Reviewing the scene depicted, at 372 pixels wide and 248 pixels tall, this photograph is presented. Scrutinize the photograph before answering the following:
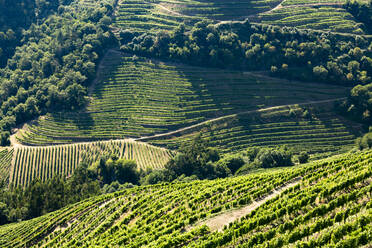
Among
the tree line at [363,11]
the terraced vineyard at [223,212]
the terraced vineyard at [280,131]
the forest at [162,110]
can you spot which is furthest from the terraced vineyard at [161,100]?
the terraced vineyard at [223,212]

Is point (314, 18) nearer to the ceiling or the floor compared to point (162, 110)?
nearer to the ceiling

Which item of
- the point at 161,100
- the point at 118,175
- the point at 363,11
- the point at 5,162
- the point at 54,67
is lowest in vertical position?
the point at 5,162

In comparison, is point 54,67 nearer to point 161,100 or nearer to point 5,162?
point 5,162

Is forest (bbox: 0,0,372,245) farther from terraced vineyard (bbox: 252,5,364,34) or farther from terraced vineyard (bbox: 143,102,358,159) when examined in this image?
terraced vineyard (bbox: 252,5,364,34)

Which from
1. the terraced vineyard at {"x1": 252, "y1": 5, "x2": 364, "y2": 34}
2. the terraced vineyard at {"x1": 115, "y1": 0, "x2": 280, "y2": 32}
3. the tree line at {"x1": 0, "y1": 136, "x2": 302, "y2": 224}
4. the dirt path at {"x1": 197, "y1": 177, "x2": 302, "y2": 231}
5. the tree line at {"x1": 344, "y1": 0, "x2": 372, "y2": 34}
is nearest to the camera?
the dirt path at {"x1": 197, "y1": 177, "x2": 302, "y2": 231}

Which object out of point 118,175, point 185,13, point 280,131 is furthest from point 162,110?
point 185,13

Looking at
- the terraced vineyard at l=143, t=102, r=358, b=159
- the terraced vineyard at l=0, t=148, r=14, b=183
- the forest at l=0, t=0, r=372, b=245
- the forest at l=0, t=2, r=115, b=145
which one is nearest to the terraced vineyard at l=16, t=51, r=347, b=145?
the forest at l=0, t=0, r=372, b=245
